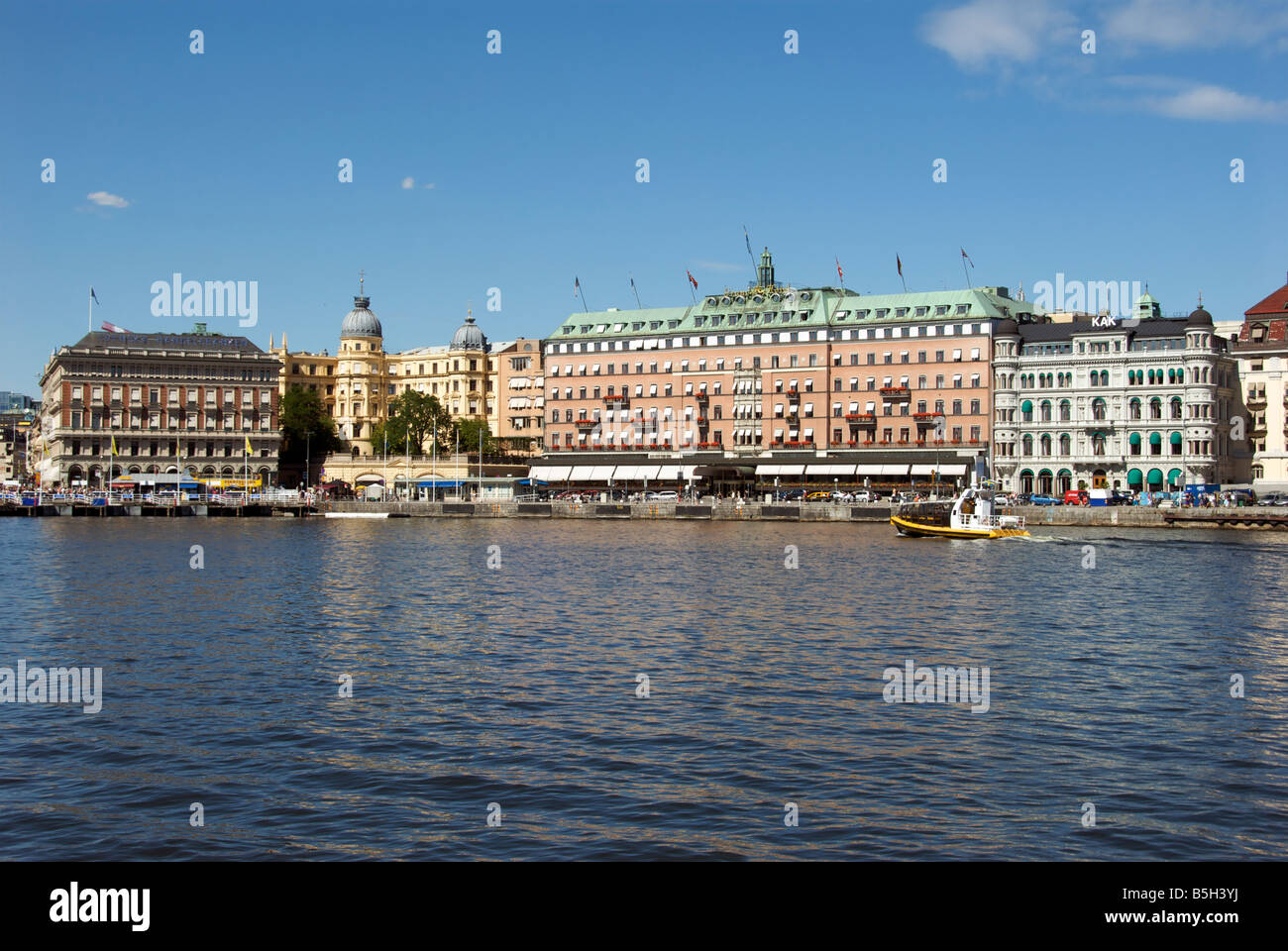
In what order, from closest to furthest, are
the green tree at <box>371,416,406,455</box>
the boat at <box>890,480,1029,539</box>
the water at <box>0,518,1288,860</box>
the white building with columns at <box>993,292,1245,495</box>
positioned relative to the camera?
1. the water at <box>0,518,1288,860</box>
2. the boat at <box>890,480,1029,539</box>
3. the white building with columns at <box>993,292,1245,495</box>
4. the green tree at <box>371,416,406,455</box>

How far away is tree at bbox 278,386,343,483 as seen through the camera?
621 feet

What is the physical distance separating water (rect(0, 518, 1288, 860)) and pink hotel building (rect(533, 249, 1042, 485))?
80.9 metres

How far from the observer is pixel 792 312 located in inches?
5837

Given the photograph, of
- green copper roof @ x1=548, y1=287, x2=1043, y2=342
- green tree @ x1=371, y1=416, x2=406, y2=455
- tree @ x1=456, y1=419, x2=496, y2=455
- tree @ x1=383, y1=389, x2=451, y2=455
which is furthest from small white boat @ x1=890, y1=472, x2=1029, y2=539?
green tree @ x1=371, y1=416, x2=406, y2=455

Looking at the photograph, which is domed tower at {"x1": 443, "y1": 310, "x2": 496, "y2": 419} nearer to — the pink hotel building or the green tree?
the green tree

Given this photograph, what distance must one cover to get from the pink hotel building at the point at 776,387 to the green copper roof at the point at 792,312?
19 cm

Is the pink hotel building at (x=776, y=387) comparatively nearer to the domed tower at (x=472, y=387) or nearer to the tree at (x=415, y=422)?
the tree at (x=415, y=422)

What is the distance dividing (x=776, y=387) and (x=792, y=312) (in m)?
9.79

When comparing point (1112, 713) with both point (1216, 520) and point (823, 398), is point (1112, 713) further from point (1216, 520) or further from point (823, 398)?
point (823, 398)

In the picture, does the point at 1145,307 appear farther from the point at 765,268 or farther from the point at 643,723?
the point at 643,723

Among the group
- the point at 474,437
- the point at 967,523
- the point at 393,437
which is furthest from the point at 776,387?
the point at 393,437

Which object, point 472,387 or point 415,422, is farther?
point 472,387

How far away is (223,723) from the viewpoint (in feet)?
83.5
